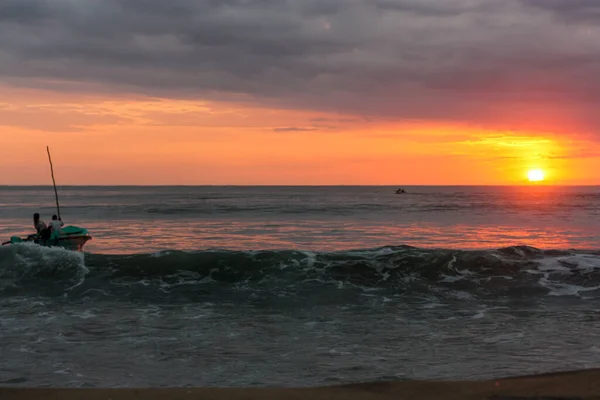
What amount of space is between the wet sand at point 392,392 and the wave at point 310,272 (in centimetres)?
887

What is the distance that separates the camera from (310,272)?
1814 centimetres

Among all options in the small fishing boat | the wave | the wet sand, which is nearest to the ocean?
the wave

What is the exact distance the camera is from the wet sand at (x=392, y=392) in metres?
6.34

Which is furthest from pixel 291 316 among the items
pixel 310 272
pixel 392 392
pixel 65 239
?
pixel 65 239

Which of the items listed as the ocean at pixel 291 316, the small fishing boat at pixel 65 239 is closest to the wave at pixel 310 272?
the ocean at pixel 291 316

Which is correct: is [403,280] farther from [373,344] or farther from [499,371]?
[499,371]

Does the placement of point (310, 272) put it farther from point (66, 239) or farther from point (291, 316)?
point (66, 239)

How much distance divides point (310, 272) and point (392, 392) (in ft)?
38.0

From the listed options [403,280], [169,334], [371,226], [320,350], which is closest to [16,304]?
[169,334]

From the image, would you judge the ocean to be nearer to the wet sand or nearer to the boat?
the wet sand

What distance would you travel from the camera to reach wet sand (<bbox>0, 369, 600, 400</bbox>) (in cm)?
634

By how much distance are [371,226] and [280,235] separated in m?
9.77

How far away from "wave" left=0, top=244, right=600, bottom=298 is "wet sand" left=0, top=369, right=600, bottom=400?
29.1 feet

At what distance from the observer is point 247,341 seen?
10375 mm
